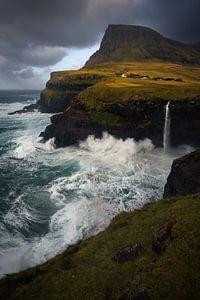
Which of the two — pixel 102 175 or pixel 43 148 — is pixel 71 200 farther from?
pixel 43 148

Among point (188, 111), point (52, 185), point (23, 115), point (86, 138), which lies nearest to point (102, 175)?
point (52, 185)

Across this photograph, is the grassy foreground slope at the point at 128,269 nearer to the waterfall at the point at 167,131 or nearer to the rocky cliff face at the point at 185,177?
the rocky cliff face at the point at 185,177

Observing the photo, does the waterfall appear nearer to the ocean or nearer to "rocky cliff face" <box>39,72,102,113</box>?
the ocean

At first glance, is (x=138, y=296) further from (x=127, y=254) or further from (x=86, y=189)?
(x=86, y=189)

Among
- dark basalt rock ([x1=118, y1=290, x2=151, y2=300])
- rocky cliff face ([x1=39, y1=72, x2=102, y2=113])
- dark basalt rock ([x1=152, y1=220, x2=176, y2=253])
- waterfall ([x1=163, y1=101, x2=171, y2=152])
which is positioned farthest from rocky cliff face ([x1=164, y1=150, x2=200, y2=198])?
rocky cliff face ([x1=39, y1=72, x2=102, y2=113])

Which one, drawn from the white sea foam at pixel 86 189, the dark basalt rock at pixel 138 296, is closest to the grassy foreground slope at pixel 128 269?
the dark basalt rock at pixel 138 296

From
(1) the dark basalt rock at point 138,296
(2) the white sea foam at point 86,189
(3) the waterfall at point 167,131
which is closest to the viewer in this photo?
(1) the dark basalt rock at point 138,296
